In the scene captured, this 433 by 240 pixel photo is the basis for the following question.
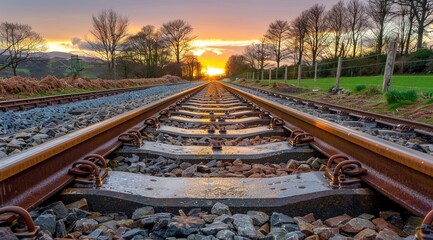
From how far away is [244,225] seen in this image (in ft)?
5.61

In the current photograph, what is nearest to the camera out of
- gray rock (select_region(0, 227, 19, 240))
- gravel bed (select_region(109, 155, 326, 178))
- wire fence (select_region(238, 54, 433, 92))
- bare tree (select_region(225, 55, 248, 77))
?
gray rock (select_region(0, 227, 19, 240))

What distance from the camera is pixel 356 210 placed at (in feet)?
6.44

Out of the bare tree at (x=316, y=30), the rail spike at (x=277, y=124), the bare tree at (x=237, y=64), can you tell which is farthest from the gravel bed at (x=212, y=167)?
the bare tree at (x=237, y=64)

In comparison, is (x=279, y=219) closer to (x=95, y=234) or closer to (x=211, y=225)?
(x=211, y=225)

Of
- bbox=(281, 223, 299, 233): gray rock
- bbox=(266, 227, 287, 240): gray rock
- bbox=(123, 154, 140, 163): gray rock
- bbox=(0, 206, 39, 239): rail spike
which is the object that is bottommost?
Result: bbox=(123, 154, 140, 163): gray rock

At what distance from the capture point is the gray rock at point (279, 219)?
177 centimetres

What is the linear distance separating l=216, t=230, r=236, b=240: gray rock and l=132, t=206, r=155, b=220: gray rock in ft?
1.45

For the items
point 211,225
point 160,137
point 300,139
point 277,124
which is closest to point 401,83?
point 277,124

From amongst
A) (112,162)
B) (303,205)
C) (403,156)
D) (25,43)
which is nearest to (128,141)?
(112,162)

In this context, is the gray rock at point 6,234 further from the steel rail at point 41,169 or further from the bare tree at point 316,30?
the bare tree at point 316,30

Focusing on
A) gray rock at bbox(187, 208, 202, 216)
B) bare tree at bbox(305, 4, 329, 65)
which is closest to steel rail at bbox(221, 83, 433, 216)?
gray rock at bbox(187, 208, 202, 216)

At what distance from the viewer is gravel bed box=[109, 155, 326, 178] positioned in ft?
8.96

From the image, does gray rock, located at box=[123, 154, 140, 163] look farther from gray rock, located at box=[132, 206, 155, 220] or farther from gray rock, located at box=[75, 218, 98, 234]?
gray rock, located at box=[75, 218, 98, 234]

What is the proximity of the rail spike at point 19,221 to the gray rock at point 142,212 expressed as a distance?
0.53 meters
